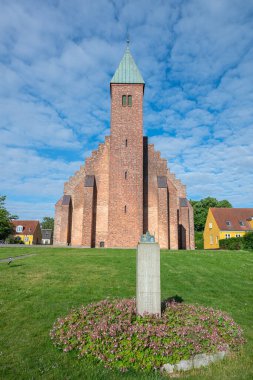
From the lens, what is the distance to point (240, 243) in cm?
3409

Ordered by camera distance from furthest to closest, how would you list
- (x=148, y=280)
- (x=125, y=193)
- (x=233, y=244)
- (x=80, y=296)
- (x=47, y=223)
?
(x=47, y=223)
(x=233, y=244)
(x=125, y=193)
(x=80, y=296)
(x=148, y=280)

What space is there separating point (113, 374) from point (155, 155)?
92.4 ft

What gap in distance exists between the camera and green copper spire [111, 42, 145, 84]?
3150cm

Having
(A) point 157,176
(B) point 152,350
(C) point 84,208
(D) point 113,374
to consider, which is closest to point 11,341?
(D) point 113,374

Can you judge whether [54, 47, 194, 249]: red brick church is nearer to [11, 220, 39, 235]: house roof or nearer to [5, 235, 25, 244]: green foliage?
[5, 235, 25, 244]: green foliage

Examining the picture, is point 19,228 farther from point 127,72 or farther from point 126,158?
point 127,72

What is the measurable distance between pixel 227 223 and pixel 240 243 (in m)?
15.2

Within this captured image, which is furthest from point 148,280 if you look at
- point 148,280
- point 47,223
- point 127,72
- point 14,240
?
point 47,223

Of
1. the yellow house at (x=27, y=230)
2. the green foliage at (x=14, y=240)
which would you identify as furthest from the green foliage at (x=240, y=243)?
the yellow house at (x=27, y=230)

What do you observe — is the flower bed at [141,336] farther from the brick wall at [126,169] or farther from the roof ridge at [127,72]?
the roof ridge at [127,72]

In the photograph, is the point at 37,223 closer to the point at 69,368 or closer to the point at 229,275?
the point at 229,275

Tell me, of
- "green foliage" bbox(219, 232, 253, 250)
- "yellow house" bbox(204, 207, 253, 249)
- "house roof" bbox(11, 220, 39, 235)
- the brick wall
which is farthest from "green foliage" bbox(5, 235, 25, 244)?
"green foliage" bbox(219, 232, 253, 250)

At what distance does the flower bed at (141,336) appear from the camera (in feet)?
17.9

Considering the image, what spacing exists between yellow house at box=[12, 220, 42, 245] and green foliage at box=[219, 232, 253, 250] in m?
44.6
